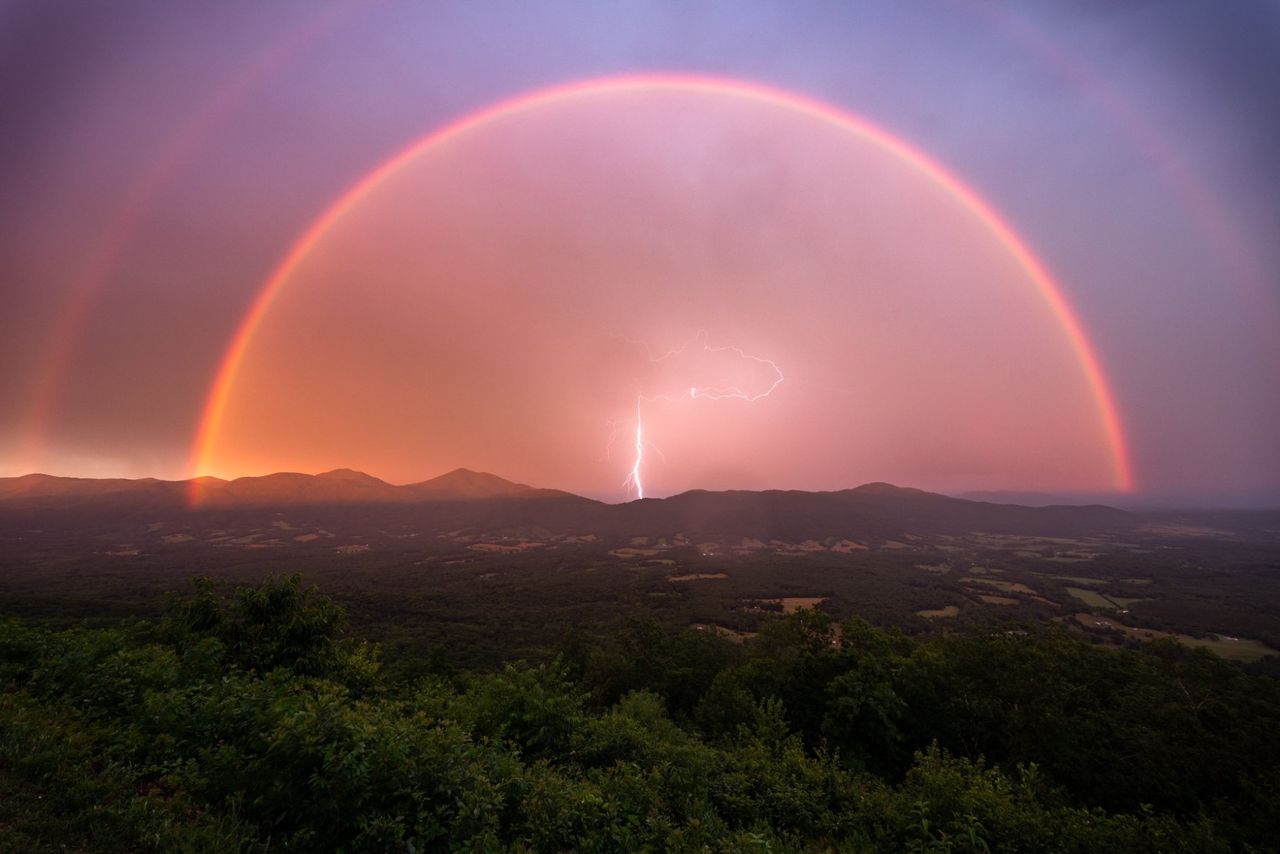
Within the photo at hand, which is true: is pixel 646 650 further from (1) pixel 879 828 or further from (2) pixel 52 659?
(2) pixel 52 659

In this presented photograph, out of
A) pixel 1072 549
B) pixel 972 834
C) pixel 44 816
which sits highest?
pixel 44 816

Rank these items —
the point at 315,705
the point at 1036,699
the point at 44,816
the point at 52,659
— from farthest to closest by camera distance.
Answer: the point at 1036,699 → the point at 52,659 → the point at 315,705 → the point at 44,816

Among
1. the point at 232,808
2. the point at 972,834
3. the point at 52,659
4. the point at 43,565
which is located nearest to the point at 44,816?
the point at 232,808

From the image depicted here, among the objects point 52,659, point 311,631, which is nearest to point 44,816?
point 52,659

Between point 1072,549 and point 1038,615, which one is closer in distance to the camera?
point 1038,615

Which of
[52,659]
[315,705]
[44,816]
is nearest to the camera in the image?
[44,816]

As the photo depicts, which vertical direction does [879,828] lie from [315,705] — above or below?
below
